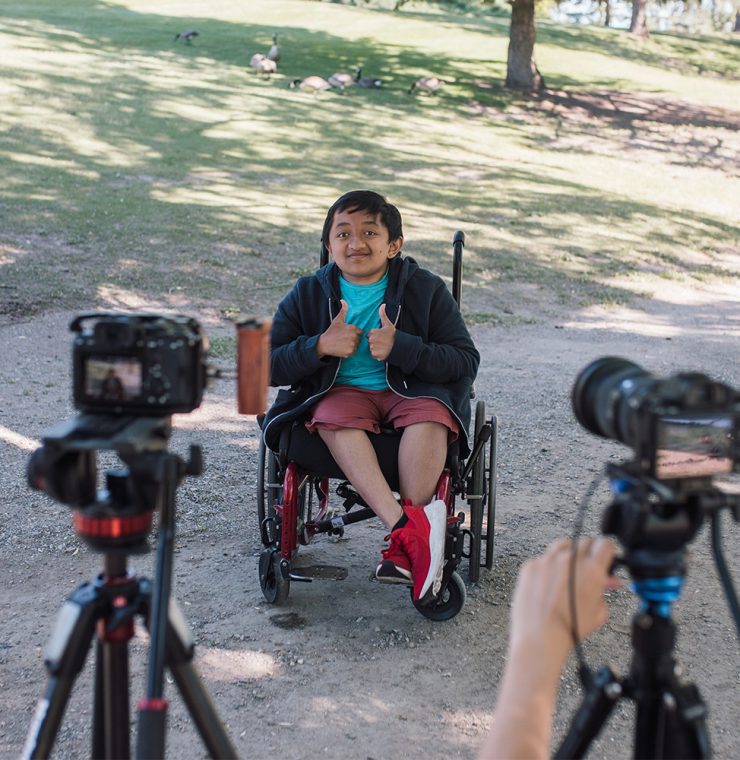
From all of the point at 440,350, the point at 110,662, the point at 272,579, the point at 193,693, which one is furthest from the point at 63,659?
the point at 440,350

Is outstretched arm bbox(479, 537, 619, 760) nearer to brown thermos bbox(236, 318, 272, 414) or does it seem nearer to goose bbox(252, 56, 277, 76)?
brown thermos bbox(236, 318, 272, 414)

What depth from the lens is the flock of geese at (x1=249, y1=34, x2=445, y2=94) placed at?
23.1 meters

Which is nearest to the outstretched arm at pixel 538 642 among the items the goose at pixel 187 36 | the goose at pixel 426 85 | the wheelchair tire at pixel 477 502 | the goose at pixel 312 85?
the wheelchair tire at pixel 477 502

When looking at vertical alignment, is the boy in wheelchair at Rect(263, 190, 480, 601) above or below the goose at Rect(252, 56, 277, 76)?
below

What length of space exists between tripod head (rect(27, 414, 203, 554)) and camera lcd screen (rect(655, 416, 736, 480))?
0.80 metres

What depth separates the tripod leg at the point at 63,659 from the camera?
1811mm

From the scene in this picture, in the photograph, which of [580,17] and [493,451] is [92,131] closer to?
[493,451]

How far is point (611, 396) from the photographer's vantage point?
169cm

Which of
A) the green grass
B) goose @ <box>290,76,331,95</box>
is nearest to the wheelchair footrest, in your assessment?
the green grass

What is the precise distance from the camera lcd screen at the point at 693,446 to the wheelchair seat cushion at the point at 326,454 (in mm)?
2296

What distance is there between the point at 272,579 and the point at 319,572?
187 mm

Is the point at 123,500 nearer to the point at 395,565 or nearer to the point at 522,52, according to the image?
the point at 395,565

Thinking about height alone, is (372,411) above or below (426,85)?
below

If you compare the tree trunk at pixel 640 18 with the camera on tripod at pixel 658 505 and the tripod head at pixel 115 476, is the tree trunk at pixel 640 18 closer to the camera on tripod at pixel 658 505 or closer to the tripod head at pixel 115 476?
the camera on tripod at pixel 658 505
